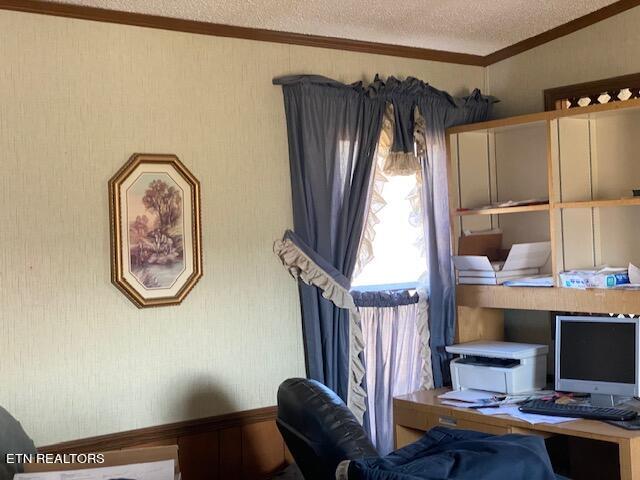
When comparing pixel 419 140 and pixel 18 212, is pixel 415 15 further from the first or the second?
pixel 18 212

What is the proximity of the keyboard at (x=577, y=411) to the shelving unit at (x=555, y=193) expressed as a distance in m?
0.47

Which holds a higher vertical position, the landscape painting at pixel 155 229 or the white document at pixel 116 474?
the landscape painting at pixel 155 229

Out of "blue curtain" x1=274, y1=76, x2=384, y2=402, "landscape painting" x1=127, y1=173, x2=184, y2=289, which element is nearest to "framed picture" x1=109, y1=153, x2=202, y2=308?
"landscape painting" x1=127, y1=173, x2=184, y2=289

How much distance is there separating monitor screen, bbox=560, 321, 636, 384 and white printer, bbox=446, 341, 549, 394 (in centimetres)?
23

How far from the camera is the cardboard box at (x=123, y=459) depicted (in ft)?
8.47

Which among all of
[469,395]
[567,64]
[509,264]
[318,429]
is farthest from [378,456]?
[567,64]

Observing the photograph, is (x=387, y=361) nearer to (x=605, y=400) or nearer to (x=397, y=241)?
(x=397, y=241)

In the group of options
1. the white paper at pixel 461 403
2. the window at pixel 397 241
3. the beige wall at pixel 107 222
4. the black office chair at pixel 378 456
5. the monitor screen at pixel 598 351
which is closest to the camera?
the black office chair at pixel 378 456

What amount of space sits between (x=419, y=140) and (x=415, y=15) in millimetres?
663

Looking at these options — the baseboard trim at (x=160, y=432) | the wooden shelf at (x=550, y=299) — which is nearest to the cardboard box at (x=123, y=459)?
the baseboard trim at (x=160, y=432)

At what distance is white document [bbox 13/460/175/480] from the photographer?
2.44 meters

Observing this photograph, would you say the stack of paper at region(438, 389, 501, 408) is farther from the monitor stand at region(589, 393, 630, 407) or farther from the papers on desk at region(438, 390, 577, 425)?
the monitor stand at region(589, 393, 630, 407)

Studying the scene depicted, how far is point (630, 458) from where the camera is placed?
9.96ft

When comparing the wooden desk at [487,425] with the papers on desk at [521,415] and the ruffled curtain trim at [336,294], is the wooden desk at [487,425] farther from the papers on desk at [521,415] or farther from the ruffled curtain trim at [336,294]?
the ruffled curtain trim at [336,294]
